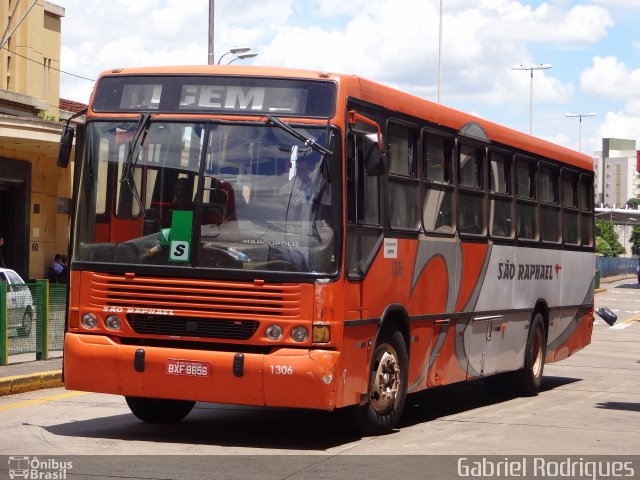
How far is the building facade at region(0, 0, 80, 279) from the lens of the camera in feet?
115

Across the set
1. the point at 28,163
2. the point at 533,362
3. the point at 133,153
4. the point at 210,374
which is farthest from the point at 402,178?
the point at 28,163

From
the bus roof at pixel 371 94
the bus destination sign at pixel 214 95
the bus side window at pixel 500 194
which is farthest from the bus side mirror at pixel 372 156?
the bus side window at pixel 500 194

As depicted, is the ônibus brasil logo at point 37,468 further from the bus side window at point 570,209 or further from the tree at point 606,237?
the tree at point 606,237

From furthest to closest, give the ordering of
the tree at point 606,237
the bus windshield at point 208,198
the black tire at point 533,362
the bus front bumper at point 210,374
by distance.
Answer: the tree at point 606,237 < the black tire at point 533,362 < the bus windshield at point 208,198 < the bus front bumper at point 210,374

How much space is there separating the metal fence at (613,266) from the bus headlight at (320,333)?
69484 mm

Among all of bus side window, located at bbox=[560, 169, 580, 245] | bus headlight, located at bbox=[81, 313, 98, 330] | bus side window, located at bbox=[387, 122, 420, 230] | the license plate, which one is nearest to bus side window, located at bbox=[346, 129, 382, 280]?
bus side window, located at bbox=[387, 122, 420, 230]

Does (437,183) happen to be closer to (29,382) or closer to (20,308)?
(29,382)

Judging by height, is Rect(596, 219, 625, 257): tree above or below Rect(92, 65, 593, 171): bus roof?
above

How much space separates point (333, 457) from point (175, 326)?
165 cm

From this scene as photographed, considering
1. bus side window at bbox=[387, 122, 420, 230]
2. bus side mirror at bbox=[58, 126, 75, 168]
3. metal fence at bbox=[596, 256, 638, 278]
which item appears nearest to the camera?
bus side mirror at bbox=[58, 126, 75, 168]

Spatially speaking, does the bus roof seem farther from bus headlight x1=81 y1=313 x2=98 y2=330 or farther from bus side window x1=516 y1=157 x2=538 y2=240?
bus headlight x1=81 y1=313 x2=98 y2=330

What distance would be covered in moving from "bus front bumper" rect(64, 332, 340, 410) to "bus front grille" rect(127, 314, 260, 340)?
141mm

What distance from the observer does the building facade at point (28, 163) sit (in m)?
34.9

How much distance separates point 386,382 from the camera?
38.9 ft
